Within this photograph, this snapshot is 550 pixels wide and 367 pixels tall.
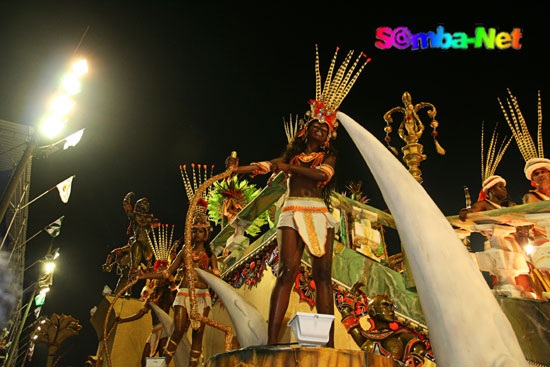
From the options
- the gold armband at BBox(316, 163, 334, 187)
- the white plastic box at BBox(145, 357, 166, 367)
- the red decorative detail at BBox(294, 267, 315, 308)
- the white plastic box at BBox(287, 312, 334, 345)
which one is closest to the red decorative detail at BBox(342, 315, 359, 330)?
→ the red decorative detail at BBox(294, 267, 315, 308)

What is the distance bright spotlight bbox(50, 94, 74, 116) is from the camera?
731cm

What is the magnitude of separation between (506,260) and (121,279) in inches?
274

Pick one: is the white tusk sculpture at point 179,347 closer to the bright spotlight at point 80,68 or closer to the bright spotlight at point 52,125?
the bright spotlight at point 52,125

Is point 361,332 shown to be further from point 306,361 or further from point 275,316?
point 306,361

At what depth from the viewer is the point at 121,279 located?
7754 mm

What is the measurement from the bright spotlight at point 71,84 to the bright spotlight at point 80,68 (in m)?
0.10

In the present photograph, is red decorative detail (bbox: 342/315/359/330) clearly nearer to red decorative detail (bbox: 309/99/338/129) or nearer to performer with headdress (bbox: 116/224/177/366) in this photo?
red decorative detail (bbox: 309/99/338/129)

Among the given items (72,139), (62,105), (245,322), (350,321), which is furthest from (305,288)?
(72,139)

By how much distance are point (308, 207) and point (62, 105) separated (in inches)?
256

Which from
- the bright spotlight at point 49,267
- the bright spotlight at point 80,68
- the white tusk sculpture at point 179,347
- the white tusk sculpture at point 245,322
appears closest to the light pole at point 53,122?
the bright spotlight at point 80,68

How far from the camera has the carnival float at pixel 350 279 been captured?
1.29 metres

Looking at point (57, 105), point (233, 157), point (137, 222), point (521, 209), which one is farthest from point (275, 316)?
point (57, 105)

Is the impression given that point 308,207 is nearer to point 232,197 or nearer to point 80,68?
point 232,197

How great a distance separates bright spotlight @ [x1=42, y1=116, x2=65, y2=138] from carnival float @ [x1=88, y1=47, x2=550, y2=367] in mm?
1883
